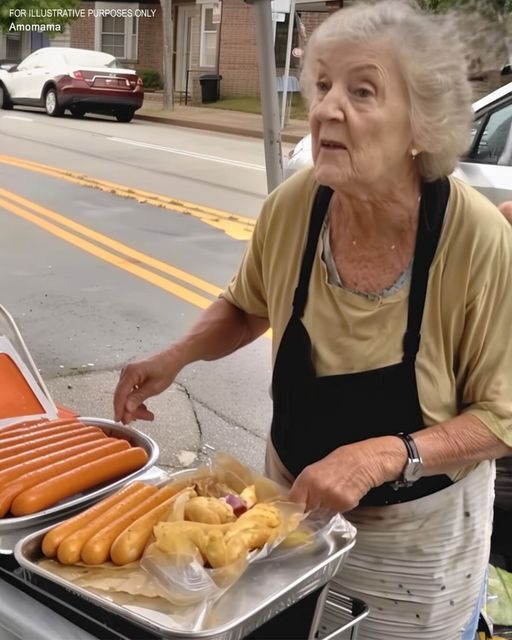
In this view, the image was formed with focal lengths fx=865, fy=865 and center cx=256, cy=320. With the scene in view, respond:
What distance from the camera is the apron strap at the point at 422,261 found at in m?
1.63

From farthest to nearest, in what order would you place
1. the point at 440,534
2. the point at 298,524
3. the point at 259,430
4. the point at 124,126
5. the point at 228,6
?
the point at 228,6 < the point at 124,126 < the point at 259,430 < the point at 440,534 < the point at 298,524

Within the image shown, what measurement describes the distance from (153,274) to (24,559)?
5.95 metres

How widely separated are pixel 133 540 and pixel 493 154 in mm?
4901

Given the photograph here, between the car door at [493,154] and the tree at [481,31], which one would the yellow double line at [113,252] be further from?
the tree at [481,31]

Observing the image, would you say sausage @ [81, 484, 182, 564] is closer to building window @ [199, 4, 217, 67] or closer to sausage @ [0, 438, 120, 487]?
sausage @ [0, 438, 120, 487]

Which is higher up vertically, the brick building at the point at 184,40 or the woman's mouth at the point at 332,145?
the brick building at the point at 184,40

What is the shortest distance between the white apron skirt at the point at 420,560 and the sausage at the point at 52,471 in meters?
0.51

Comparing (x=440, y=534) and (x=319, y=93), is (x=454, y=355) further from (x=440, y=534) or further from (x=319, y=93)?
(x=319, y=93)

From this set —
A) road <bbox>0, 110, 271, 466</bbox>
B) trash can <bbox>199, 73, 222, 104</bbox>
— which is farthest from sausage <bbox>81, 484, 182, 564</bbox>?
trash can <bbox>199, 73, 222, 104</bbox>

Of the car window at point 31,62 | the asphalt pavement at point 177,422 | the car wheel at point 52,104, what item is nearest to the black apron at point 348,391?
the asphalt pavement at point 177,422

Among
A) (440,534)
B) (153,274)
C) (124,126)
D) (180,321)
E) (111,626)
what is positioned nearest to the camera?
(111,626)

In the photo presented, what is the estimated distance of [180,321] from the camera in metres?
6.07

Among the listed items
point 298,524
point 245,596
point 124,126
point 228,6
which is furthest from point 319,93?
point 228,6

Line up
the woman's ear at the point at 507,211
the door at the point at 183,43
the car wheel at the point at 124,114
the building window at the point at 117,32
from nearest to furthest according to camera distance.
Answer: the woman's ear at the point at 507,211 < the car wheel at the point at 124,114 < the door at the point at 183,43 < the building window at the point at 117,32
